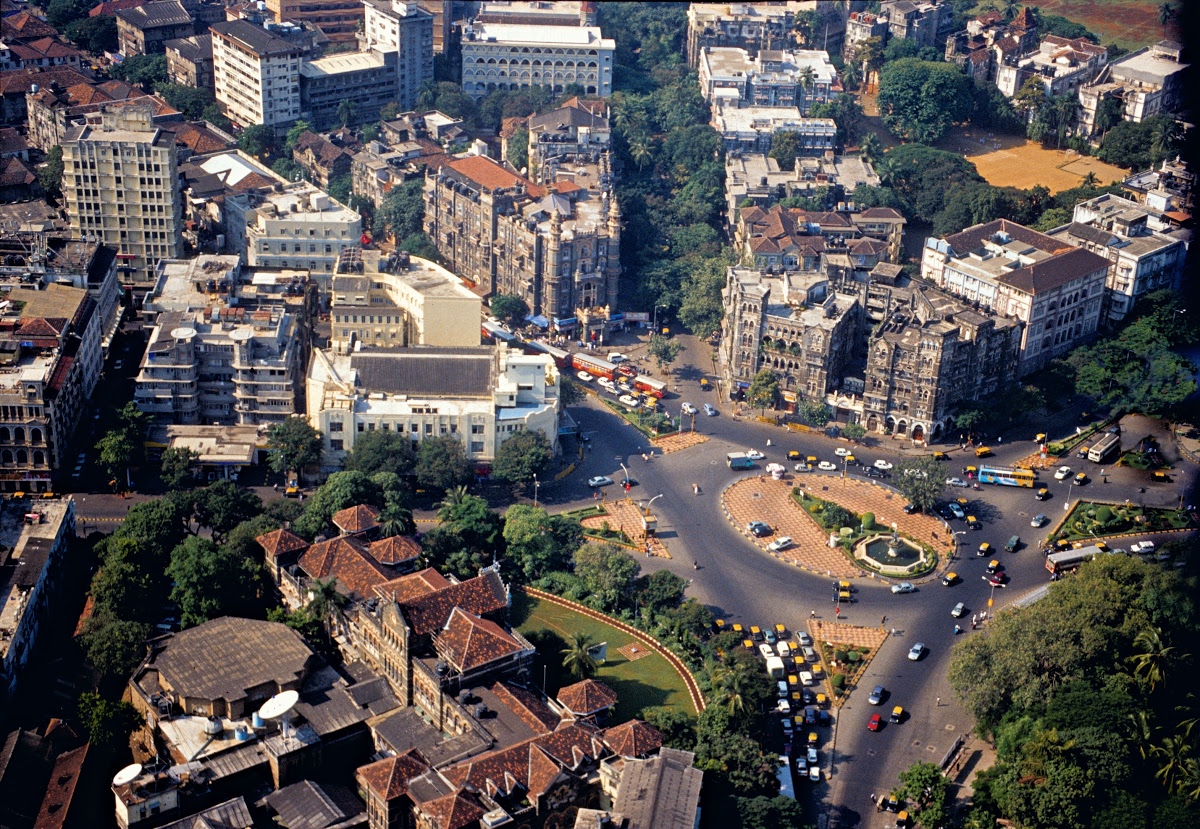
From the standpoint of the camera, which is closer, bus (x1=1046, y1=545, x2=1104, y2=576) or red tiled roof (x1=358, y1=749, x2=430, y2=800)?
red tiled roof (x1=358, y1=749, x2=430, y2=800)

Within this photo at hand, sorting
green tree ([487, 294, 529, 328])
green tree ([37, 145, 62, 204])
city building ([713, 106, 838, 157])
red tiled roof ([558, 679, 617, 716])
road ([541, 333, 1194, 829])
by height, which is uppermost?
city building ([713, 106, 838, 157])

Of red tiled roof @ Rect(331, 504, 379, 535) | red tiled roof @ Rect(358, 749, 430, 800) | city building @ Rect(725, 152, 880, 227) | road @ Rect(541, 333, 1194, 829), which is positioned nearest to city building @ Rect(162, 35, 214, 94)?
city building @ Rect(725, 152, 880, 227)

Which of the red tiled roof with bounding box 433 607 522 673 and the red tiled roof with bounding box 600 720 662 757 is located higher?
the red tiled roof with bounding box 433 607 522 673

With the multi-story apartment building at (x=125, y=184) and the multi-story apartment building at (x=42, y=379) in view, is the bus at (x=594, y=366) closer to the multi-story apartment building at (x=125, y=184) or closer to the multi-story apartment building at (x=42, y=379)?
the multi-story apartment building at (x=125, y=184)

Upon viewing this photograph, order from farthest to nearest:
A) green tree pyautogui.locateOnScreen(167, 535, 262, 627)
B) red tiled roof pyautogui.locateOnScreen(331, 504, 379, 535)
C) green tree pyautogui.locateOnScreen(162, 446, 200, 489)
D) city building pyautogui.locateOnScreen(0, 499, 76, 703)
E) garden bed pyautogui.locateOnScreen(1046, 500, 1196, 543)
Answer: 1. garden bed pyautogui.locateOnScreen(1046, 500, 1196, 543)
2. green tree pyautogui.locateOnScreen(162, 446, 200, 489)
3. red tiled roof pyautogui.locateOnScreen(331, 504, 379, 535)
4. green tree pyautogui.locateOnScreen(167, 535, 262, 627)
5. city building pyautogui.locateOnScreen(0, 499, 76, 703)

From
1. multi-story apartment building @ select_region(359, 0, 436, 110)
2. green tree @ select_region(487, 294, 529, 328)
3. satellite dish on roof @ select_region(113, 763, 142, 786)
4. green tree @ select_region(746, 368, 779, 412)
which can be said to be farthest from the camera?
multi-story apartment building @ select_region(359, 0, 436, 110)

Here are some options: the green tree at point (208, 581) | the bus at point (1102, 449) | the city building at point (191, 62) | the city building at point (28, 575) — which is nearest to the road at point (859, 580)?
the bus at point (1102, 449)

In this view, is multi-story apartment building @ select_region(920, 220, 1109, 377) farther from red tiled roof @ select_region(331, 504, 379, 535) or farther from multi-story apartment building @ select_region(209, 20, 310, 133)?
multi-story apartment building @ select_region(209, 20, 310, 133)

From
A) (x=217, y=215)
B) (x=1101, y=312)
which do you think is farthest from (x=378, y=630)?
(x=1101, y=312)
